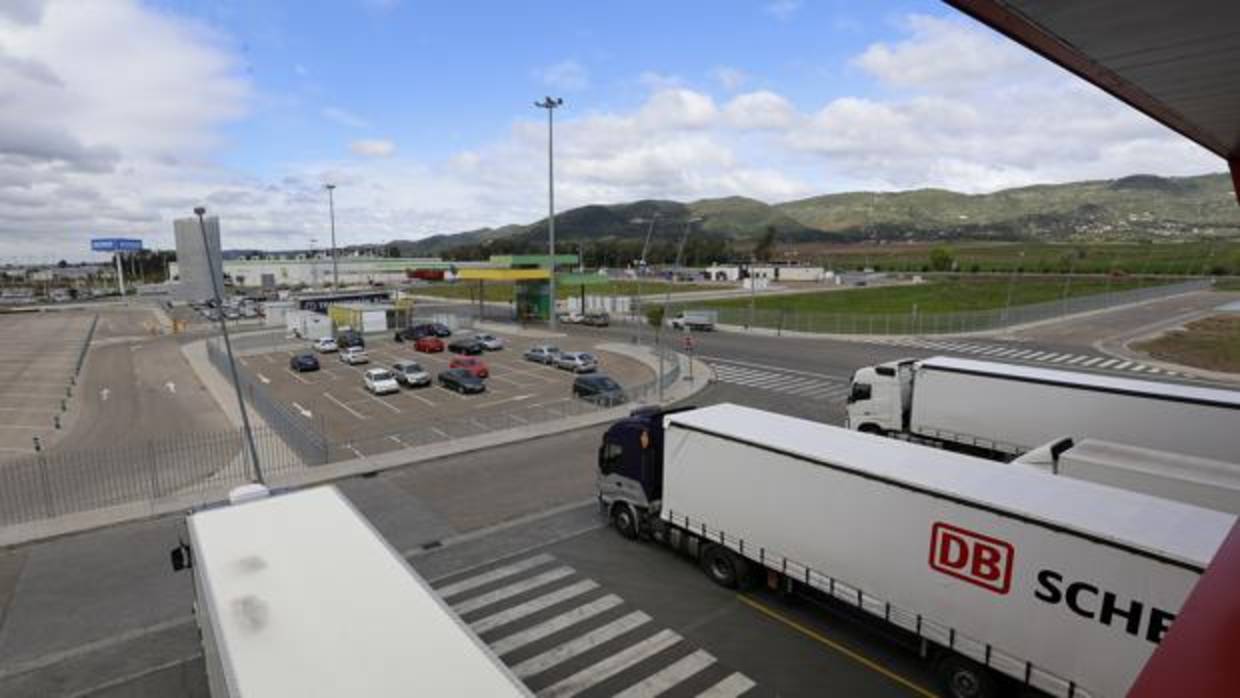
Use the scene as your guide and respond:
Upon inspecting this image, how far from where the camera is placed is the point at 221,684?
6410 mm

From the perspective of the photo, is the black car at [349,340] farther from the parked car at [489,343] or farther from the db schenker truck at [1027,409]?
the db schenker truck at [1027,409]

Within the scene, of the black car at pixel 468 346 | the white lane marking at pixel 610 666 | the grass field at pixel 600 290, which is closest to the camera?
the white lane marking at pixel 610 666

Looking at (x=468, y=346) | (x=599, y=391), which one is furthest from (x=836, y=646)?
(x=468, y=346)

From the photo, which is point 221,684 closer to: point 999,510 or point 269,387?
point 999,510

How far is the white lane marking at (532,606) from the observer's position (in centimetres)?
1206

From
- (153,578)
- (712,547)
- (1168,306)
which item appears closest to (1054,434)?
(712,547)

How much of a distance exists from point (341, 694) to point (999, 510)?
8.23m

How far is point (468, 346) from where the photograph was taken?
46219 millimetres

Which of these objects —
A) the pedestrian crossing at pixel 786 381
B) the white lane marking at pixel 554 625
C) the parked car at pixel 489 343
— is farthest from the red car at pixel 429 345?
the white lane marking at pixel 554 625

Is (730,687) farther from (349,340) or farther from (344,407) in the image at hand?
(349,340)

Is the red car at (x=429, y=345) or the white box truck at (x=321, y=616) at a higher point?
the white box truck at (x=321, y=616)

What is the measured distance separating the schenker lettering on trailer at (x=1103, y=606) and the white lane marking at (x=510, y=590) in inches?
345

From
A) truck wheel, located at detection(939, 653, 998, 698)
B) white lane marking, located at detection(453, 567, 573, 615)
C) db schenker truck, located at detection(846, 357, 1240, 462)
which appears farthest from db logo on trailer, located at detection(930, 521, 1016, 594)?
db schenker truck, located at detection(846, 357, 1240, 462)

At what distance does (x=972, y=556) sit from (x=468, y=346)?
1589 inches
